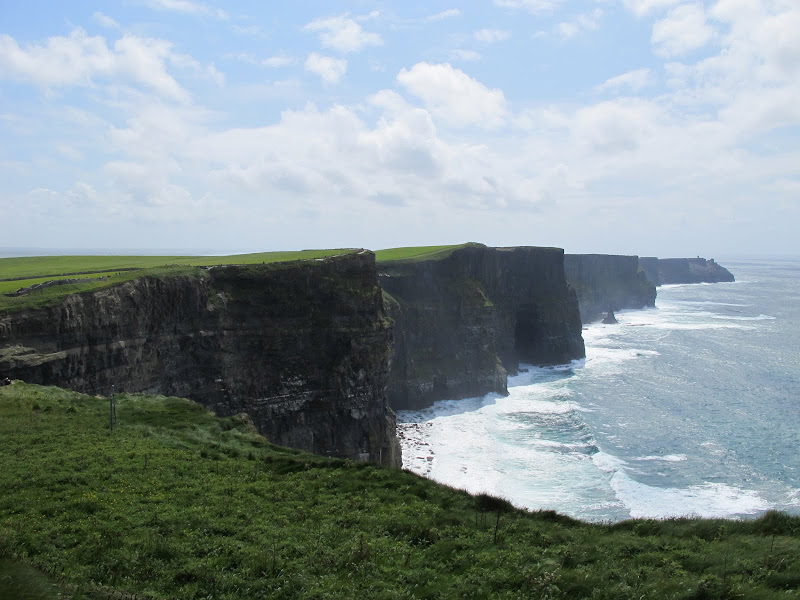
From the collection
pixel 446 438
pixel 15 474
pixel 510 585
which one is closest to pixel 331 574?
pixel 510 585

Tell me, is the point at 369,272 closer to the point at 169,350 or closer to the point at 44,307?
the point at 169,350

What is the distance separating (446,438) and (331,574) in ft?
151

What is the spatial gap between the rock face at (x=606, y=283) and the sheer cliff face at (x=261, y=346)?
108 metres

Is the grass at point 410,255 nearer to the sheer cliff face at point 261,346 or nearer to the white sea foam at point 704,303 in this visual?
the sheer cliff face at point 261,346

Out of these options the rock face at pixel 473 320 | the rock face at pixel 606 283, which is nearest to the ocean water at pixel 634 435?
the rock face at pixel 473 320

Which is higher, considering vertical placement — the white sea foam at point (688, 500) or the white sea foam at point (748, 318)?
the white sea foam at point (748, 318)

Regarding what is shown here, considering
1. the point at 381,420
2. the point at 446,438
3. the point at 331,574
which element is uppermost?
the point at 331,574

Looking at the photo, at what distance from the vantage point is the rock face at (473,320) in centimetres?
7303

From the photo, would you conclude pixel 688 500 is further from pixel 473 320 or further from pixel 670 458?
pixel 473 320

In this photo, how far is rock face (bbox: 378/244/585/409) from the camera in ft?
240

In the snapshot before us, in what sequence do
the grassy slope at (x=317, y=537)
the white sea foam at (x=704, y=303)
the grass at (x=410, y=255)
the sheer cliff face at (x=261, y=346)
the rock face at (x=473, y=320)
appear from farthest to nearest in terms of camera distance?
the white sea foam at (x=704, y=303)
the grass at (x=410, y=255)
the rock face at (x=473, y=320)
the sheer cliff face at (x=261, y=346)
the grassy slope at (x=317, y=537)

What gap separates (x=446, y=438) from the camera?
2298 inches

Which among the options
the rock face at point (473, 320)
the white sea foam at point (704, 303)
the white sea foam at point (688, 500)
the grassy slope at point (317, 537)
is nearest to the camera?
the grassy slope at point (317, 537)

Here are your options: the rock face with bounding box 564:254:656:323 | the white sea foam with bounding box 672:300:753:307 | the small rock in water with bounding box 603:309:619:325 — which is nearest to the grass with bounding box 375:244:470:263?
the small rock in water with bounding box 603:309:619:325
